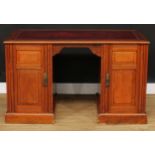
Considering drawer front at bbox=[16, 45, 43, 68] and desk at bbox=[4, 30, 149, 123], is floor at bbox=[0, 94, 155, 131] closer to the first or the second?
desk at bbox=[4, 30, 149, 123]

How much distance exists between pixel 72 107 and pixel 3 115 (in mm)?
791

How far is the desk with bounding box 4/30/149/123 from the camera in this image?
4766 millimetres

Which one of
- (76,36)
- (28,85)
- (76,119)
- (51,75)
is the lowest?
(76,119)

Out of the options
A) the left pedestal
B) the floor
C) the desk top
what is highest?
the desk top

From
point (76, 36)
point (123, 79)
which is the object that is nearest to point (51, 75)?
point (76, 36)

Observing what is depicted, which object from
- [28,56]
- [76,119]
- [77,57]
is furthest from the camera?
[77,57]

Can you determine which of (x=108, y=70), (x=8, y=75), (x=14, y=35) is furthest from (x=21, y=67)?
(x=108, y=70)

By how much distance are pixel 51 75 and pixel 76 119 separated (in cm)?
55

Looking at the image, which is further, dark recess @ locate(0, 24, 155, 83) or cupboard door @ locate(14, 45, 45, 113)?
dark recess @ locate(0, 24, 155, 83)

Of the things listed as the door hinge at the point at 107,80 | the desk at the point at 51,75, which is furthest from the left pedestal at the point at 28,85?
the door hinge at the point at 107,80

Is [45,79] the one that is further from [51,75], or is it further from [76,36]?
[76,36]

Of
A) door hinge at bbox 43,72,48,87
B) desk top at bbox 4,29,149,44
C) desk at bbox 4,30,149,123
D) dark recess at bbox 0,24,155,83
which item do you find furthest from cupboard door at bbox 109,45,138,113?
dark recess at bbox 0,24,155,83

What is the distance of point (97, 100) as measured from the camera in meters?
5.66

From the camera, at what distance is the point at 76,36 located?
16.6 ft
